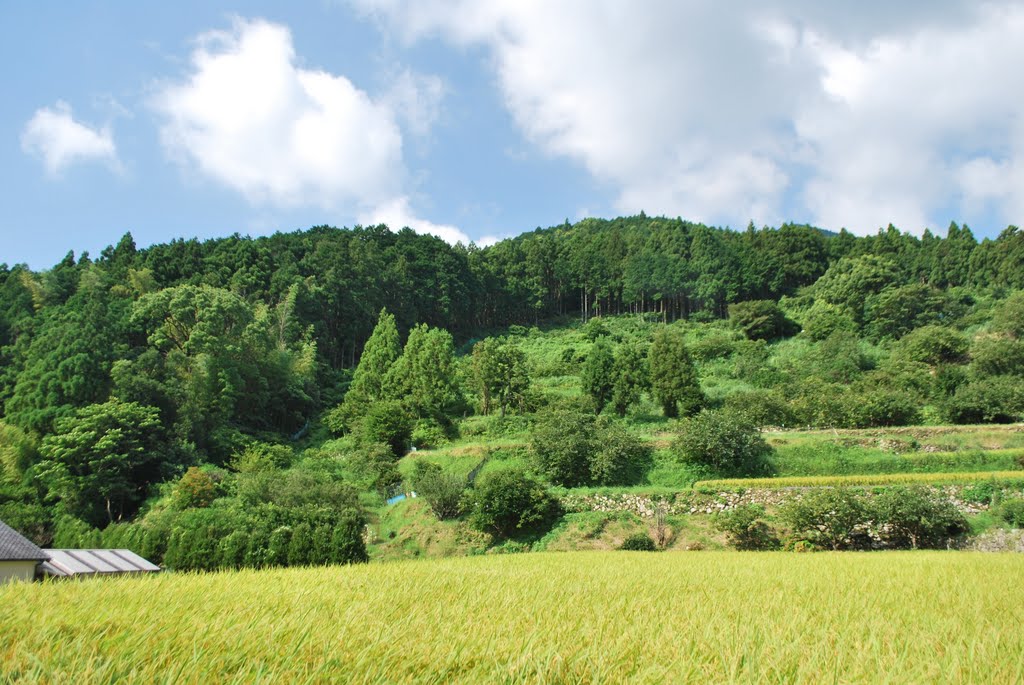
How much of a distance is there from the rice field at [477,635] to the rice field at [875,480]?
18.6 m

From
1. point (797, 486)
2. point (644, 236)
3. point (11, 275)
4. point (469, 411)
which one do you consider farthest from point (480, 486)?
point (644, 236)

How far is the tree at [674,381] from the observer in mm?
34438

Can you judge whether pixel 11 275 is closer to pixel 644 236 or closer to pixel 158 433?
pixel 158 433

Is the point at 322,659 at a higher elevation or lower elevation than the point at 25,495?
higher

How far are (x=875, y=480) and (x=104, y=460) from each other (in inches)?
1260

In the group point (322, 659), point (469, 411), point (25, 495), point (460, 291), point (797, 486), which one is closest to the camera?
point (322, 659)

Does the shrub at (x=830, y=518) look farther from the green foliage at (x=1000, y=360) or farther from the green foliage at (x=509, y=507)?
the green foliage at (x=1000, y=360)

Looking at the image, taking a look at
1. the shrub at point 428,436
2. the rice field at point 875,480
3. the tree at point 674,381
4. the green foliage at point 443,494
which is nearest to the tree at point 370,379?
the shrub at point 428,436

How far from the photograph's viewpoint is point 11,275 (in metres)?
44.2

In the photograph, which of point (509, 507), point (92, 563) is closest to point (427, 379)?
point (509, 507)

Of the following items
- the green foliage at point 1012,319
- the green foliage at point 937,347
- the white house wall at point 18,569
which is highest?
the green foliage at point 1012,319

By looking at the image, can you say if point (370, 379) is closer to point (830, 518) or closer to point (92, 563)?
point (92, 563)

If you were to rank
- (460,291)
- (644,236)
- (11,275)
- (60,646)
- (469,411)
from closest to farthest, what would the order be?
(60,646), (469,411), (11,275), (460,291), (644,236)

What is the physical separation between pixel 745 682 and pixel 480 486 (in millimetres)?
21704
